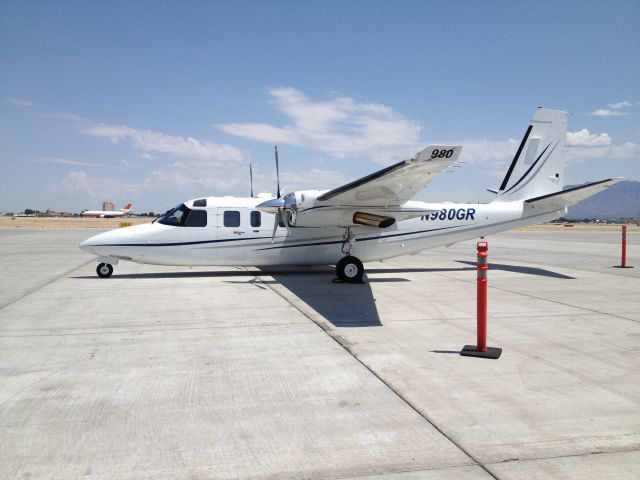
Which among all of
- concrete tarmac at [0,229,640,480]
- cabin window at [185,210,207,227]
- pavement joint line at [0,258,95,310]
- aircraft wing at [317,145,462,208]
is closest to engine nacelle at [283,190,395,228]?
aircraft wing at [317,145,462,208]

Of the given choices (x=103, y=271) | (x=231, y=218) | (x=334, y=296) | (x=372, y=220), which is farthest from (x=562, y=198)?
(x=103, y=271)

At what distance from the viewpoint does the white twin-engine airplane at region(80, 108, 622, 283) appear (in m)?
13.1

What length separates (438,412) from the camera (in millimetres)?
4602

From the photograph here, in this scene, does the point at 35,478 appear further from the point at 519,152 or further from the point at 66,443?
the point at 519,152

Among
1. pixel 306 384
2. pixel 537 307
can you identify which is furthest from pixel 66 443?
pixel 537 307

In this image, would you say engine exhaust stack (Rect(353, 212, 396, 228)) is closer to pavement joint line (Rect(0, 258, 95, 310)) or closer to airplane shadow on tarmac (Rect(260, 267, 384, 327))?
airplane shadow on tarmac (Rect(260, 267, 384, 327))

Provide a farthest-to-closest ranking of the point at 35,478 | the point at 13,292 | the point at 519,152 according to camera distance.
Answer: the point at 519,152 < the point at 13,292 < the point at 35,478

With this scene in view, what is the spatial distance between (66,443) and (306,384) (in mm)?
2337

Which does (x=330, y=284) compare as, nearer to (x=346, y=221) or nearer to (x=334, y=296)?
(x=346, y=221)

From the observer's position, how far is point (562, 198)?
15008 millimetres

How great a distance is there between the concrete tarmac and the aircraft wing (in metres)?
2.62

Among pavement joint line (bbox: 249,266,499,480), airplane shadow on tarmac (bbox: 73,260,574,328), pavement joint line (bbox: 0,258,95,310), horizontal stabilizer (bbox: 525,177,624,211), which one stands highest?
horizontal stabilizer (bbox: 525,177,624,211)

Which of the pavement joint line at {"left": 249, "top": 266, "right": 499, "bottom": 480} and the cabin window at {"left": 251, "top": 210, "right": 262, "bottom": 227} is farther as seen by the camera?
the cabin window at {"left": 251, "top": 210, "right": 262, "bottom": 227}

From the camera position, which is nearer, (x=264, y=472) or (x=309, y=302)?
(x=264, y=472)
